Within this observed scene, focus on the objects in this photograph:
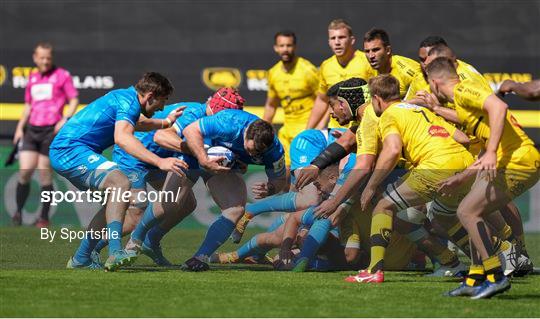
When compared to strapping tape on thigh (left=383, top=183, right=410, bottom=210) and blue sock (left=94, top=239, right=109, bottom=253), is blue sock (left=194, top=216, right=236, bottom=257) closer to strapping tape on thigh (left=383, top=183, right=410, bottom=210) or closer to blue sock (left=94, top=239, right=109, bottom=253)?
blue sock (left=94, top=239, right=109, bottom=253)

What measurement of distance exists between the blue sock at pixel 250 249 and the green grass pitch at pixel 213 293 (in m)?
0.10

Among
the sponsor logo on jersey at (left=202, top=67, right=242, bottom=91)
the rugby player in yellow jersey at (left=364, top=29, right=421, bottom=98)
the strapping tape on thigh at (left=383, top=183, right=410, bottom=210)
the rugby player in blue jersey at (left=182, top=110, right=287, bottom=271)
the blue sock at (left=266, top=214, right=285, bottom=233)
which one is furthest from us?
the sponsor logo on jersey at (left=202, top=67, right=242, bottom=91)

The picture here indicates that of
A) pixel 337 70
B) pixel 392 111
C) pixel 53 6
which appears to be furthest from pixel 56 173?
pixel 53 6

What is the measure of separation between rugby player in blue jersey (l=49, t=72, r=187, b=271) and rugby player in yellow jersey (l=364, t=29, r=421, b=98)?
7.64ft

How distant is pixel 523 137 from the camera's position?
362 inches

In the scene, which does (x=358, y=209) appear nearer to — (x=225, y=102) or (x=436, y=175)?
(x=436, y=175)

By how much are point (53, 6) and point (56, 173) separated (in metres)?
5.71

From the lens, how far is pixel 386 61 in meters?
12.2

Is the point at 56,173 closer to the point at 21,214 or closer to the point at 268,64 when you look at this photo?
the point at 21,214

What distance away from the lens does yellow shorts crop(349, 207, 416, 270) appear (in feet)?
34.8

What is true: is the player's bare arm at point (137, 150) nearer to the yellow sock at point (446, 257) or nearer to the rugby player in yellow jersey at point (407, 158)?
the rugby player in yellow jersey at point (407, 158)

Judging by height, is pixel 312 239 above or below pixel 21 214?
above

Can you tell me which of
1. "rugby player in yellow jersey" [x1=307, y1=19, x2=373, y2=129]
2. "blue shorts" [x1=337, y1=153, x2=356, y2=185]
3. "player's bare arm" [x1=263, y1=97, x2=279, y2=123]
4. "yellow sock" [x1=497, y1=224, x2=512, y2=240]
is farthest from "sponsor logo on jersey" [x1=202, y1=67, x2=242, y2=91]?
"yellow sock" [x1=497, y1=224, x2=512, y2=240]

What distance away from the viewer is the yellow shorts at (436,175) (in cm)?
969
